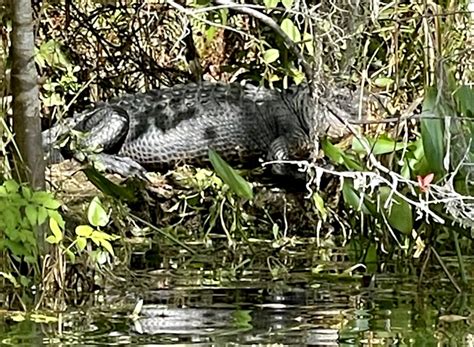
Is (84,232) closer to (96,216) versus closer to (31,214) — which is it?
(96,216)

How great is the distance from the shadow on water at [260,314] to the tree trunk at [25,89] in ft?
1.39

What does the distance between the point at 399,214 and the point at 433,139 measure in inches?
8.8

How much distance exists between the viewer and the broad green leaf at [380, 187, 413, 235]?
3.14 meters

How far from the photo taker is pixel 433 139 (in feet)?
10.3

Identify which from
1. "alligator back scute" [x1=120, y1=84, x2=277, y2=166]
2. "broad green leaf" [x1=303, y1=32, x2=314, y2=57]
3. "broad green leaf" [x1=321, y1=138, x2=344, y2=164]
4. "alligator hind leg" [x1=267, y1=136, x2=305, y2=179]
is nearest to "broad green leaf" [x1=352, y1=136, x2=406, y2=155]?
"broad green leaf" [x1=321, y1=138, x2=344, y2=164]

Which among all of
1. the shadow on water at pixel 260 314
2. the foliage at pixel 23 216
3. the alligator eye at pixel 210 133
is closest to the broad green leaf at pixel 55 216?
the foliage at pixel 23 216

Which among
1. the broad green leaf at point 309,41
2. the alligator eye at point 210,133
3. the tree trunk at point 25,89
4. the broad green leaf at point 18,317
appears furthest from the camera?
the alligator eye at point 210,133

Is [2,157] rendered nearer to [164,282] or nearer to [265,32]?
[164,282]

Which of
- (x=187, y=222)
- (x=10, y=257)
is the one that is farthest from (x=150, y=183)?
(x=10, y=257)

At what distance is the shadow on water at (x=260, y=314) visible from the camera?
2533mm

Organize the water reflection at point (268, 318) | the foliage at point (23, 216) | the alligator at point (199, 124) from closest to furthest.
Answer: the water reflection at point (268, 318), the foliage at point (23, 216), the alligator at point (199, 124)

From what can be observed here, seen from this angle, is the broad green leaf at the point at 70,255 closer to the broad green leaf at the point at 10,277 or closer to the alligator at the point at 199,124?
the broad green leaf at the point at 10,277

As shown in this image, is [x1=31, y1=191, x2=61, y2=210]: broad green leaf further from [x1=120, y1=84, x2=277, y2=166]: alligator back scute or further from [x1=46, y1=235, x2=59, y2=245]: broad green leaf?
[x1=120, y1=84, x2=277, y2=166]: alligator back scute

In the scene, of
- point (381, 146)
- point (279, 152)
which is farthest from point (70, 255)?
point (279, 152)
